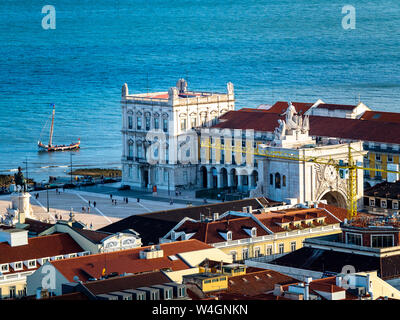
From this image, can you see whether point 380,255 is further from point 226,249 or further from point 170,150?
point 170,150

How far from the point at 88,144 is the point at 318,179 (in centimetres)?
5844

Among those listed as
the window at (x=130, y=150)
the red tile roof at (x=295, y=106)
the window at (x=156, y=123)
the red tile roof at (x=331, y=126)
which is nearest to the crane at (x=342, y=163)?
the red tile roof at (x=331, y=126)

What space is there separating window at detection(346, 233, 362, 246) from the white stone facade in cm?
4691

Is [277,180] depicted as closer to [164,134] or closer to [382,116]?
[382,116]

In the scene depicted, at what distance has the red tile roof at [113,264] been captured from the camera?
47.3 metres

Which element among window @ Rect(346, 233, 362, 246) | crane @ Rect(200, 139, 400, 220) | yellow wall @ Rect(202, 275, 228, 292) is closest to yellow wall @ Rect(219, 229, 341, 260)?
window @ Rect(346, 233, 362, 246)

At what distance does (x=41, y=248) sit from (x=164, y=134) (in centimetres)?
4947

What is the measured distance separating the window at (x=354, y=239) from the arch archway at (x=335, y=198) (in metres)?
30.5

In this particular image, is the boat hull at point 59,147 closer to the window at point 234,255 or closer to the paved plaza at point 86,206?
the paved plaza at point 86,206

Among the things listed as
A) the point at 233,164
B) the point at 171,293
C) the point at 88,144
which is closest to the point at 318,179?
the point at 233,164

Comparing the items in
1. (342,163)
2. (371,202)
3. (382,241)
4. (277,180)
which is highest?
(342,163)

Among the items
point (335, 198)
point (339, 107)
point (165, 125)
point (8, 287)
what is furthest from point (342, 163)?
point (8, 287)

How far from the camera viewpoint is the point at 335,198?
3406 inches
